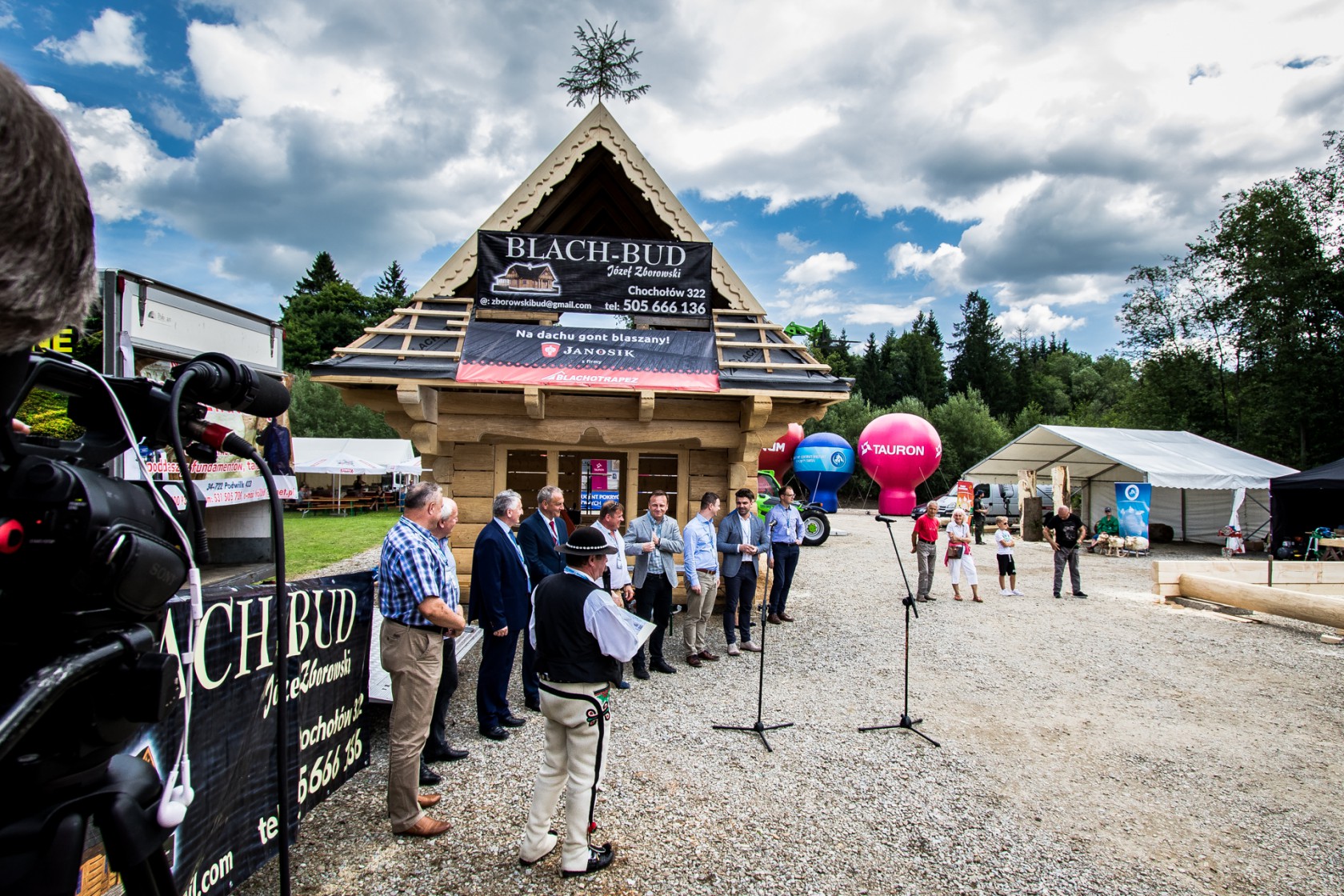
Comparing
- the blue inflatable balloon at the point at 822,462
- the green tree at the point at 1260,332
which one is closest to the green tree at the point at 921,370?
the green tree at the point at 1260,332

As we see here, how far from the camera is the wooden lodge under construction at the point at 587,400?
7.97 meters

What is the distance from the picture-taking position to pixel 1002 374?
5738cm

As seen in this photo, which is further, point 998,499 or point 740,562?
point 998,499

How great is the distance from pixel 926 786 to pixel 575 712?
104 inches

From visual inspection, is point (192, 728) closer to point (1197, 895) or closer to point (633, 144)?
point (1197, 895)

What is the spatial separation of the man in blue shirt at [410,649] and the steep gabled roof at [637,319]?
4147mm

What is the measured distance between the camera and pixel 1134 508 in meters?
19.4

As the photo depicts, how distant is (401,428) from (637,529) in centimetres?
345

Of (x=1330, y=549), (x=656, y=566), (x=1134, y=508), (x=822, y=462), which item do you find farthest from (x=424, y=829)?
(x=1134, y=508)

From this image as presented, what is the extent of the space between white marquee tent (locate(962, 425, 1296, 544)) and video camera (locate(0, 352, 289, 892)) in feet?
71.3

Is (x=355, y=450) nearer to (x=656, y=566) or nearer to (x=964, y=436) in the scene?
(x=656, y=566)

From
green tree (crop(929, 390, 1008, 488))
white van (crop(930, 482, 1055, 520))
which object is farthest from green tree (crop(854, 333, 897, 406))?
white van (crop(930, 482, 1055, 520))

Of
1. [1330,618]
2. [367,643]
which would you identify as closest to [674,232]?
[367,643]

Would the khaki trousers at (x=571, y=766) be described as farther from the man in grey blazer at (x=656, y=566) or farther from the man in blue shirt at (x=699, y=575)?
the man in blue shirt at (x=699, y=575)
